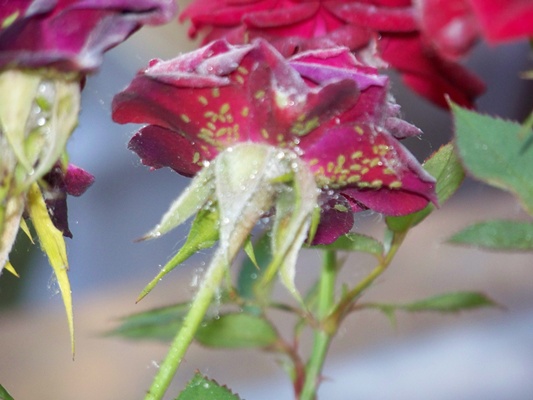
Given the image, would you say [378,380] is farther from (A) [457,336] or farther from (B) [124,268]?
(B) [124,268]

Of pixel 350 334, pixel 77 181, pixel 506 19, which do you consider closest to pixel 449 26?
→ pixel 506 19

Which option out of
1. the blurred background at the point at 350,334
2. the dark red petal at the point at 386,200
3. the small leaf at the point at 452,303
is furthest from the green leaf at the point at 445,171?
the blurred background at the point at 350,334

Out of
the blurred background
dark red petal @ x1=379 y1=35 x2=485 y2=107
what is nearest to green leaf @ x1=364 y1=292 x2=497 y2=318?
dark red petal @ x1=379 y1=35 x2=485 y2=107

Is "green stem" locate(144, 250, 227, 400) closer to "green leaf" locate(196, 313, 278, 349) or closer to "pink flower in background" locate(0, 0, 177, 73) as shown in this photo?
"pink flower in background" locate(0, 0, 177, 73)

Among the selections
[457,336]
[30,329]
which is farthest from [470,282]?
[30,329]

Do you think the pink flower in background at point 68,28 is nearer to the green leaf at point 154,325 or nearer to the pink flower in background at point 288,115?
the pink flower in background at point 288,115

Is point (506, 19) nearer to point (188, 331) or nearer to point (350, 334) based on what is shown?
point (188, 331)
